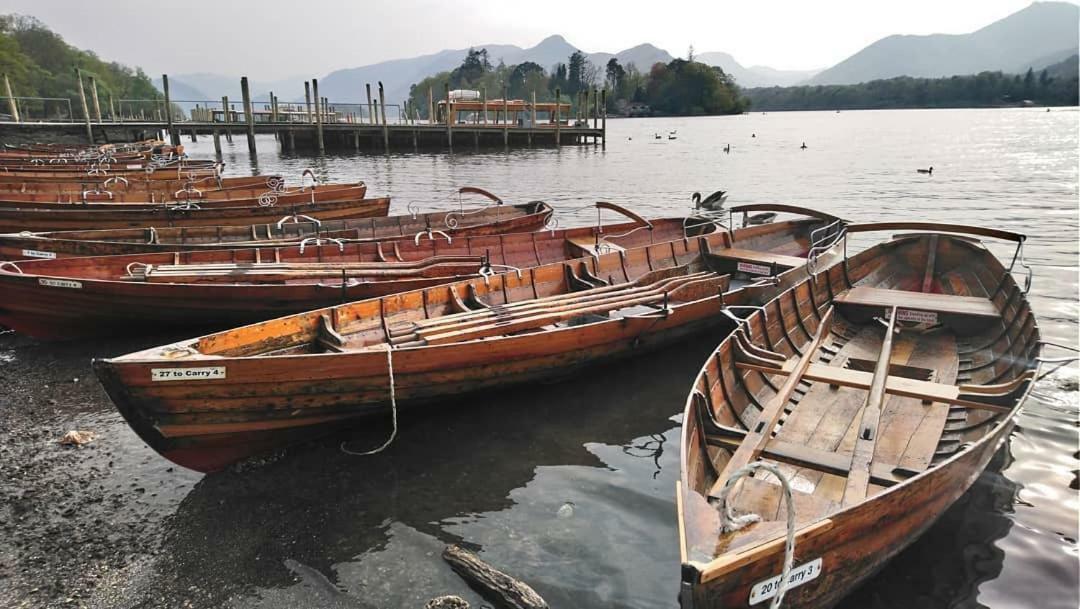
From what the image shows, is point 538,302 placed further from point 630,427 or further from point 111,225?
point 111,225

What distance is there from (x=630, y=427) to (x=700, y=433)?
274 cm

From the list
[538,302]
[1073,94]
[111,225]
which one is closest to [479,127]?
[111,225]

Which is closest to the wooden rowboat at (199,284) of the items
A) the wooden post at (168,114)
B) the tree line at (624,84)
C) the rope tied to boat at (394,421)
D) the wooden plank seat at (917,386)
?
the rope tied to boat at (394,421)

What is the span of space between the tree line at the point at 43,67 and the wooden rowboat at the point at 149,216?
52.8m

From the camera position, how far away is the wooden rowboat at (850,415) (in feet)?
13.1

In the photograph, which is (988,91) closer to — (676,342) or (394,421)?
(676,342)

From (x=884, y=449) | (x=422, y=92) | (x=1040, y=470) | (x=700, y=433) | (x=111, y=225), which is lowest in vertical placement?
(x=1040, y=470)

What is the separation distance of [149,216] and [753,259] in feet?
46.0

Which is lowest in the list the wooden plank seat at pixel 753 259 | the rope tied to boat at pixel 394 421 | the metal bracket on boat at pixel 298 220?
the rope tied to boat at pixel 394 421

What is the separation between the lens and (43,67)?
8444 cm

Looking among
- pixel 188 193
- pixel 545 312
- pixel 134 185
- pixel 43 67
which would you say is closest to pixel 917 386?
pixel 545 312

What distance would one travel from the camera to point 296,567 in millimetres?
5566

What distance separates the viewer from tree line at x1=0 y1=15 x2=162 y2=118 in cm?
6319

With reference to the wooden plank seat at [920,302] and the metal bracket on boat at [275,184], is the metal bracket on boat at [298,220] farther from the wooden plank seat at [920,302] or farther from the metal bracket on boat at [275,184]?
the wooden plank seat at [920,302]
